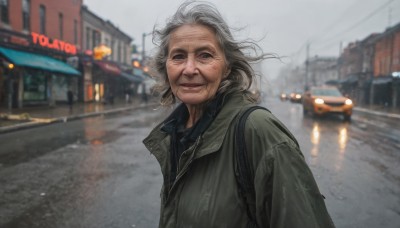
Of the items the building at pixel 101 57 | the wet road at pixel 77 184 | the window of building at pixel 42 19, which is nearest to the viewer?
the wet road at pixel 77 184

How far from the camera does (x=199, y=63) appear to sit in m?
1.89

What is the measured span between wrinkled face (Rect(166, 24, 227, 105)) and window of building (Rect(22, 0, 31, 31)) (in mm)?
23184

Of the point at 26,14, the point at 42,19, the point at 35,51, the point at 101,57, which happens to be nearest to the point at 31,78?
the point at 35,51

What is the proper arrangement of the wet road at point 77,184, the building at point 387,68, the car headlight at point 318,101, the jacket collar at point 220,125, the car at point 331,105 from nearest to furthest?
the jacket collar at point 220,125 → the wet road at point 77,184 → the car at point 331,105 → the car headlight at point 318,101 → the building at point 387,68

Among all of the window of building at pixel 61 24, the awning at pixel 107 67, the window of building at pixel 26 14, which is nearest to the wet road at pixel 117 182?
the window of building at pixel 26 14

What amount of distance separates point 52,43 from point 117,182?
20.3 m

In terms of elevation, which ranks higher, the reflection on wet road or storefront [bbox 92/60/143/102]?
storefront [bbox 92/60/143/102]

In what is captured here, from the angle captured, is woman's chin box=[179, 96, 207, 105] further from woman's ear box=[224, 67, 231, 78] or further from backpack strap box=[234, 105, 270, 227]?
backpack strap box=[234, 105, 270, 227]

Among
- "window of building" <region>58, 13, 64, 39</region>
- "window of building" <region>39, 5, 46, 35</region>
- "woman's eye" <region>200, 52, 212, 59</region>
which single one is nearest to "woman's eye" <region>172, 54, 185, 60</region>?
"woman's eye" <region>200, 52, 212, 59</region>

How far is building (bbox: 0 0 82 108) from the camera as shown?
1953cm

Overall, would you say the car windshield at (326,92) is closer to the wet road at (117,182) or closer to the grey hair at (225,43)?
the wet road at (117,182)

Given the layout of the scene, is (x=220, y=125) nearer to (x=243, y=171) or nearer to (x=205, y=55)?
(x=243, y=171)

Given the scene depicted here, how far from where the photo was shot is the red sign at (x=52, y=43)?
849 inches

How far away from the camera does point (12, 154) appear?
329 inches
